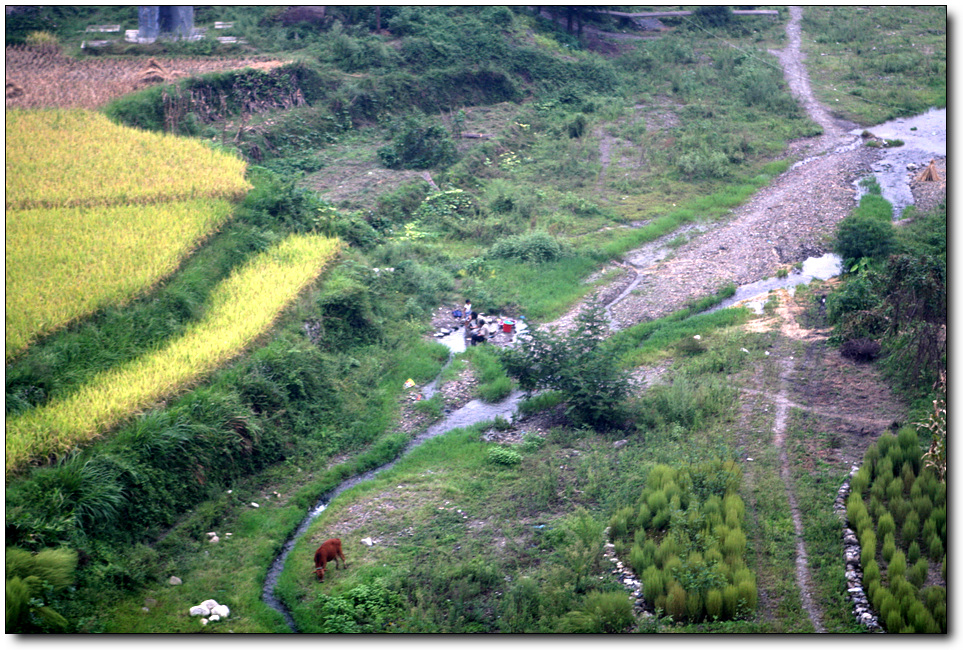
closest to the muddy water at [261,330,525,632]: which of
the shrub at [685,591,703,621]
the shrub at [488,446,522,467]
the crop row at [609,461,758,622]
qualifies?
the shrub at [488,446,522,467]

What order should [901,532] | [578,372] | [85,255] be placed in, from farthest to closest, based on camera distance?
[85,255] < [578,372] < [901,532]

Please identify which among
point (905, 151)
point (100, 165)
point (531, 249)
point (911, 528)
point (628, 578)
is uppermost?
point (100, 165)

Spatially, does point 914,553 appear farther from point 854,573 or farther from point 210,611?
point 210,611

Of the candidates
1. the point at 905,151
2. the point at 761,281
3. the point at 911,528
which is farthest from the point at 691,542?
the point at 905,151

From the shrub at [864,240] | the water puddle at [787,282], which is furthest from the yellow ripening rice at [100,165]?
the shrub at [864,240]

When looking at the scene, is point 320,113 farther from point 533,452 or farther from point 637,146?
point 533,452

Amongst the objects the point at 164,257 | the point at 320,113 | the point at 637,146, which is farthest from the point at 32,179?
the point at 637,146
